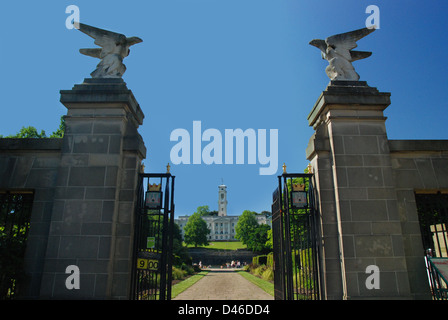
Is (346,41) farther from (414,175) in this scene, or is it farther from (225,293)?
(225,293)

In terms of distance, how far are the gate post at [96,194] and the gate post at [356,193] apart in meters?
4.41

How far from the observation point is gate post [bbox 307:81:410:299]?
601 centimetres

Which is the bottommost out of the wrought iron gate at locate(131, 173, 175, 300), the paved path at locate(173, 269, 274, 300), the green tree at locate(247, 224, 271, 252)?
the paved path at locate(173, 269, 274, 300)

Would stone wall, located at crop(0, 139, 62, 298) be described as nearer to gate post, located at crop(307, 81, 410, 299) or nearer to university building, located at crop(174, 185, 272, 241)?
gate post, located at crop(307, 81, 410, 299)

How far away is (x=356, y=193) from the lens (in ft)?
21.2

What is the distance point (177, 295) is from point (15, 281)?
889 centimetres

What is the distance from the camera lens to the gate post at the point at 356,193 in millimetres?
6012

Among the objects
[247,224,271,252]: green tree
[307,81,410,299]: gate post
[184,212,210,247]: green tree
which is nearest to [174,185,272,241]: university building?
[184,212,210,247]: green tree

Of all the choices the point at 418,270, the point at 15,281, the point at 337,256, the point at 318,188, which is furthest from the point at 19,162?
the point at 418,270

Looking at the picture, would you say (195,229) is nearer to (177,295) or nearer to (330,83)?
(177,295)

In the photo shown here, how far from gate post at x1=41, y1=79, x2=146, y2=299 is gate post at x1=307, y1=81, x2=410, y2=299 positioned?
4410 mm
